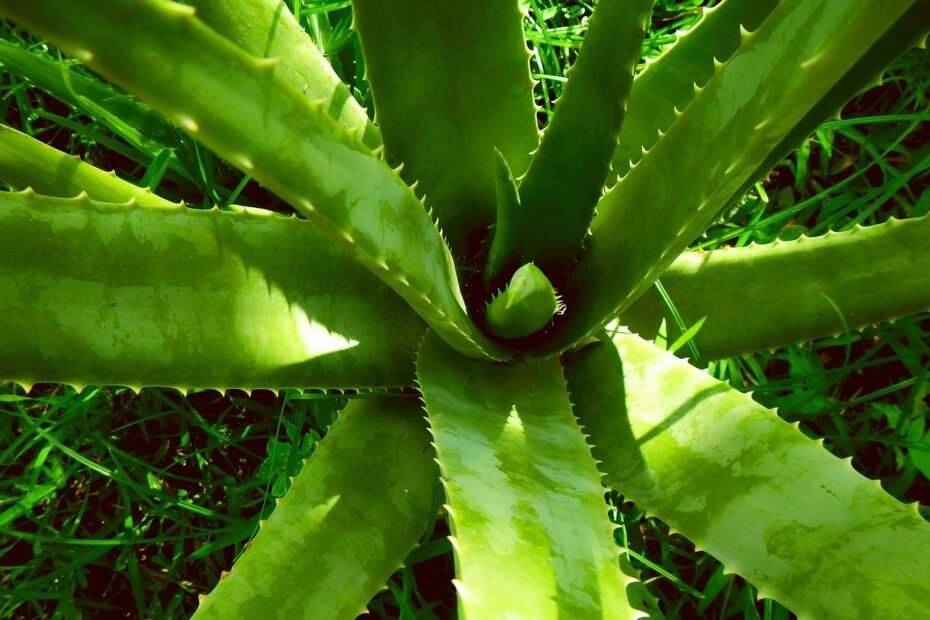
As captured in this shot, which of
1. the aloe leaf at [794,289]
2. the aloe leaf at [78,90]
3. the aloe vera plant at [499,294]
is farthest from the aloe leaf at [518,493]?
the aloe leaf at [78,90]

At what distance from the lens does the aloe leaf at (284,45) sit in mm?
987

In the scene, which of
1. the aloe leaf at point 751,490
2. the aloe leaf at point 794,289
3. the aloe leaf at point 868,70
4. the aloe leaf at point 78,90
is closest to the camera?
the aloe leaf at point 868,70

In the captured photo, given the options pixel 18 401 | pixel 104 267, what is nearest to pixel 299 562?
pixel 104 267

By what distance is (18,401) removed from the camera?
1.36 meters

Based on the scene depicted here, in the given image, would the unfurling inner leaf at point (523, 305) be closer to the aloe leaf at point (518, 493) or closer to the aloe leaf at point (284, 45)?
the aloe leaf at point (518, 493)

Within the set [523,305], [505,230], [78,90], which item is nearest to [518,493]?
[523,305]

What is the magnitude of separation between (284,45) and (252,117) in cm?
56

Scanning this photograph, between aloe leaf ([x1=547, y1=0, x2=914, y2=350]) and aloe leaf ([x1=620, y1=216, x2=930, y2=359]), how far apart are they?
6.6 inches

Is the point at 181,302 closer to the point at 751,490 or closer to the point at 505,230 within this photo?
the point at 505,230

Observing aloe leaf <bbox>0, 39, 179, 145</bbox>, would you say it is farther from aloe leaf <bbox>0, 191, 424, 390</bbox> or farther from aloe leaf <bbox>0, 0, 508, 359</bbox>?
aloe leaf <bbox>0, 0, 508, 359</bbox>

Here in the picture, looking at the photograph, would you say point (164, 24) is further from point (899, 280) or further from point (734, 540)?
point (899, 280)

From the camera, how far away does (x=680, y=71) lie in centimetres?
102

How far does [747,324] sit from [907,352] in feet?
1.71

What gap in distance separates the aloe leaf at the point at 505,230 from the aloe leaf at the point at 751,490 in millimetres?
156
